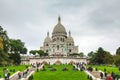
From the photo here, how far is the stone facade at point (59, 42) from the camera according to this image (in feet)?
544

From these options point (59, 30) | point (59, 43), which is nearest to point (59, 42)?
point (59, 43)

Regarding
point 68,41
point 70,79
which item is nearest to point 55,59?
point 68,41

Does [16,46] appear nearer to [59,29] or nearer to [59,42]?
[59,42]

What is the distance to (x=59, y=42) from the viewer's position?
166500 mm

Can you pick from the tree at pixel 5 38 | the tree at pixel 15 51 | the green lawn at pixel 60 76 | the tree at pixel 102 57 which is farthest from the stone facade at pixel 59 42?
the green lawn at pixel 60 76

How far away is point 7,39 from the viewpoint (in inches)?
3671

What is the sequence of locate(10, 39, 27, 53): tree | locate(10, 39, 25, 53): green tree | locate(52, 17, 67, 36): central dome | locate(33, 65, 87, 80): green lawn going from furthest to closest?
locate(52, 17, 67, 36): central dome
locate(10, 39, 27, 53): tree
locate(10, 39, 25, 53): green tree
locate(33, 65, 87, 80): green lawn

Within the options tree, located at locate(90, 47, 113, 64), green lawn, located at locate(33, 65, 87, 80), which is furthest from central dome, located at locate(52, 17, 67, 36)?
green lawn, located at locate(33, 65, 87, 80)

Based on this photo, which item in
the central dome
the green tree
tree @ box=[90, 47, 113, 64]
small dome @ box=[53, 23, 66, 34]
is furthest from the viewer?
small dome @ box=[53, 23, 66, 34]

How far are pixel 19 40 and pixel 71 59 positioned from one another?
66.5 feet

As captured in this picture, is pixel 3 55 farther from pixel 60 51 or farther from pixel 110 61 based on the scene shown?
pixel 60 51

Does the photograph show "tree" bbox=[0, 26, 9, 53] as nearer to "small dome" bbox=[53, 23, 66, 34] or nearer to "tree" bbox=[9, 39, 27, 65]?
"tree" bbox=[9, 39, 27, 65]

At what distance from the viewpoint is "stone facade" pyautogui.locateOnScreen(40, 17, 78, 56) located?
165875 mm

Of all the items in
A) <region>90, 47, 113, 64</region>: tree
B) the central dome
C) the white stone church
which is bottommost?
<region>90, 47, 113, 64</region>: tree
